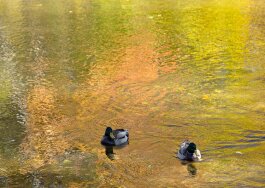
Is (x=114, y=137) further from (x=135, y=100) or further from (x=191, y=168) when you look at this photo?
(x=135, y=100)

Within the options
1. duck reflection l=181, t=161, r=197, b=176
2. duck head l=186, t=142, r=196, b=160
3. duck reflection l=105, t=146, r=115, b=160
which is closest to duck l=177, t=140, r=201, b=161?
duck head l=186, t=142, r=196, b=160

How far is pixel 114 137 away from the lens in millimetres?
15430

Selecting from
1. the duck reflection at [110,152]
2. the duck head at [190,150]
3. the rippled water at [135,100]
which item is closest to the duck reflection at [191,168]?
the rippled water at [135,100]

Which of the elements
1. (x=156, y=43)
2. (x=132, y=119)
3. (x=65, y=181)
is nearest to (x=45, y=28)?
(x=156, y=43)

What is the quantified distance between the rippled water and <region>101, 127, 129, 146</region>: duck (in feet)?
0.94

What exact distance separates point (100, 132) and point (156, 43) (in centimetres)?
1375

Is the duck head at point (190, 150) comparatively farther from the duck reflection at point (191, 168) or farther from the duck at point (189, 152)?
the duck reflection at point (191, 168)

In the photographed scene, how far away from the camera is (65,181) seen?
13633mm

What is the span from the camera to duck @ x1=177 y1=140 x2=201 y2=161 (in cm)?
1407

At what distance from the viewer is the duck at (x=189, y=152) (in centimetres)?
1407

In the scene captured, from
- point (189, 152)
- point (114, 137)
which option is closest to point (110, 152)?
point (114, 137)

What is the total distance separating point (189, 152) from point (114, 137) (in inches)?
92.6

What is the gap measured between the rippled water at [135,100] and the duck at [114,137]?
0.94ft

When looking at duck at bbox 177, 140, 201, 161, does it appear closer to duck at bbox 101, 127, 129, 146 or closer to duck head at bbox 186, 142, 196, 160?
duck head at bbox 186, 142, 196, 160
